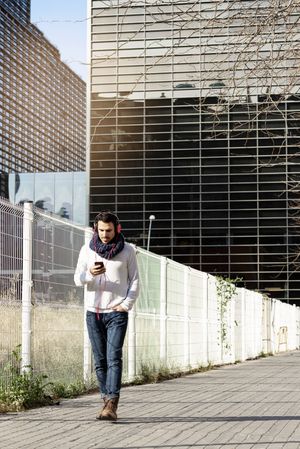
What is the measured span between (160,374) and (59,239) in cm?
420

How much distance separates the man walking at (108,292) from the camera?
7609mm

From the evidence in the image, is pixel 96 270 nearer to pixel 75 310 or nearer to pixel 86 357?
pixel 75 310

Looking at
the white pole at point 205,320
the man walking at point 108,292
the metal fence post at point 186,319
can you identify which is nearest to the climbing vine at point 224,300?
the white pole at point 205,320

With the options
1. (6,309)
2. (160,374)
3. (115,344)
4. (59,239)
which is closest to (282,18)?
(115,344)

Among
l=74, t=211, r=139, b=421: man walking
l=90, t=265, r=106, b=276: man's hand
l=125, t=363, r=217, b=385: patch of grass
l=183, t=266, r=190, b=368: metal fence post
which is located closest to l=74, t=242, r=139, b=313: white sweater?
l=74, t=211, r=139, b=421: man walking

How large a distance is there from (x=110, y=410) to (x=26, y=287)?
6.27 ft

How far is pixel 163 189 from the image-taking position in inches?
3051

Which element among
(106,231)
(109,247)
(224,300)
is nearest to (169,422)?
(109,247)

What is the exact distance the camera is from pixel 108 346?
7.67 m

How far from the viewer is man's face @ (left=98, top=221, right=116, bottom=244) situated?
7.69m

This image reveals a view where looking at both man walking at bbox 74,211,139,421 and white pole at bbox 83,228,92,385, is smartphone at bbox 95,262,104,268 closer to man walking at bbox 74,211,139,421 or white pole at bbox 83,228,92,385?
man walking at bbox 74,211,139,421

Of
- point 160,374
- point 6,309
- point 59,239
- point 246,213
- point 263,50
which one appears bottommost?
point 160,374

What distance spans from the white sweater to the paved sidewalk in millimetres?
1010

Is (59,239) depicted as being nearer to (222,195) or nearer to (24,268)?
(24,268)
